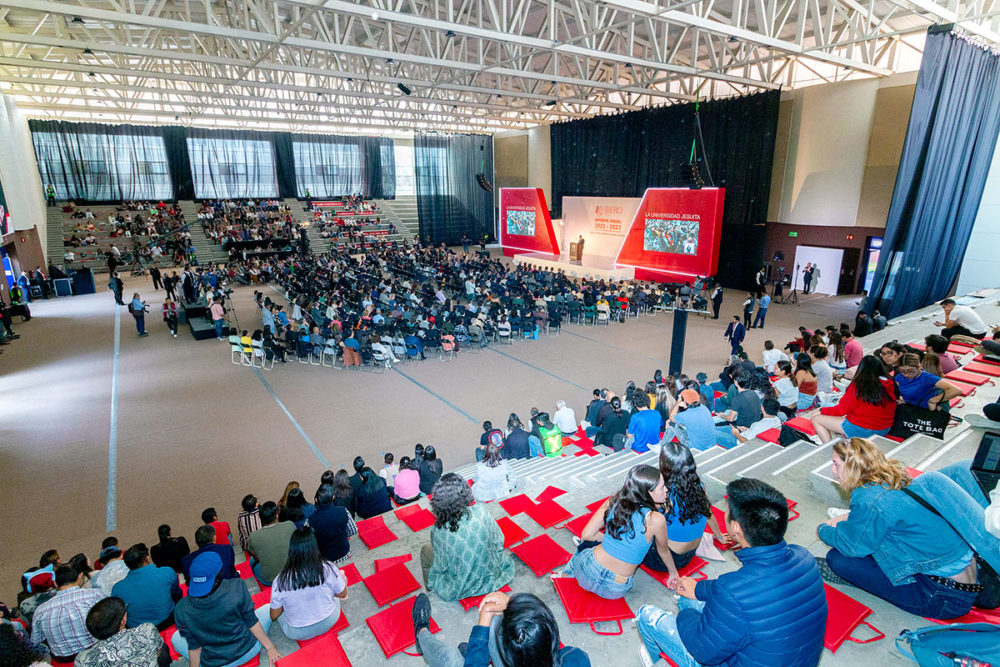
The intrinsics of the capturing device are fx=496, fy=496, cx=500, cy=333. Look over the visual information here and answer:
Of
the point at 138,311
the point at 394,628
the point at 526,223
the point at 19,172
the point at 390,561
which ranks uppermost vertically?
the point at 19,172

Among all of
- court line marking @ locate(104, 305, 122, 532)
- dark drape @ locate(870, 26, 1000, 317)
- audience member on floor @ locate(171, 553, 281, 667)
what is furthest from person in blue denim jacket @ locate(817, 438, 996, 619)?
dark drape @ locate(870, 26, 1000, 317)

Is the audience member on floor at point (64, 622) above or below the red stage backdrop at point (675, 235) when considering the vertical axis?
below

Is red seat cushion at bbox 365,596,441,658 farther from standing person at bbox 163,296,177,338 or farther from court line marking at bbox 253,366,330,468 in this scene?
standing person at bbox 163,296,177,338

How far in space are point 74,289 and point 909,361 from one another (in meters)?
23.2

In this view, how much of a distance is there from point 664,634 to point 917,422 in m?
3.58

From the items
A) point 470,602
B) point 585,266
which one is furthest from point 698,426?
point 585,266

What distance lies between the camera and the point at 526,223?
24.8 meters

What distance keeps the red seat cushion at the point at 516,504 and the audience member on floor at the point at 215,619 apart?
6.04 ft

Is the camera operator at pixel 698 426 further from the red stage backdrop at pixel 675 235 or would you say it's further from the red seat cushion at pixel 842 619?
the red stage backdrop at pixel 675 235

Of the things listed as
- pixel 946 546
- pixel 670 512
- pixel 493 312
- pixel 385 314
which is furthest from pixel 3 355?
pixel 946 546

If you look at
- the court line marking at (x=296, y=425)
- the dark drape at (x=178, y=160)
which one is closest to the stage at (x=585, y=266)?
the court line marking at (x=296, y=425)

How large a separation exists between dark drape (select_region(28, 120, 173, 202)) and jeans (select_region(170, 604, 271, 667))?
29.8m

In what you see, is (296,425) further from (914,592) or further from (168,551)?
(914,592)

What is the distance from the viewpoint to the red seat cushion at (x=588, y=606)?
97.1 inches
